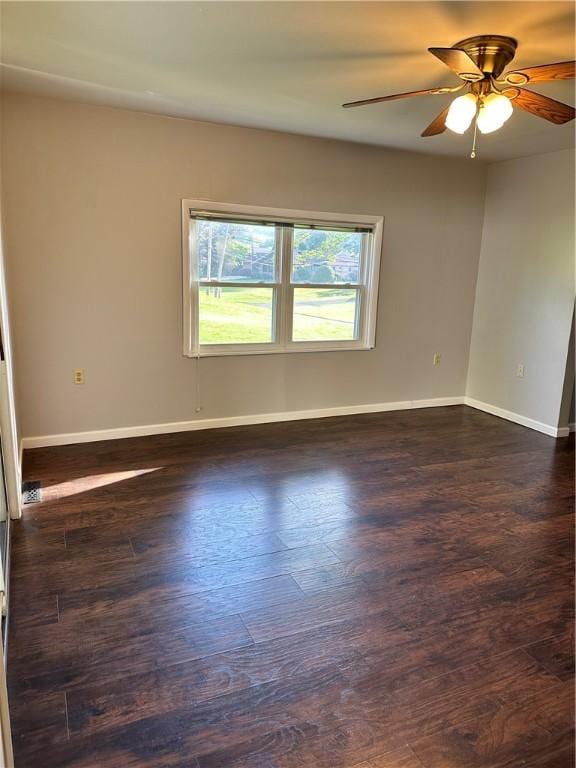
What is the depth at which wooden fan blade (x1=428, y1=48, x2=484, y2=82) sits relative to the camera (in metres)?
1.94

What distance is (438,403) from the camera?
17.5 feet

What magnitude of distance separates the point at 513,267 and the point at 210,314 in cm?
289

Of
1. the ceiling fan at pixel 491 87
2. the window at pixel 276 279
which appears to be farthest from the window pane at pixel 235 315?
the ceiling fan at pixel 491 87

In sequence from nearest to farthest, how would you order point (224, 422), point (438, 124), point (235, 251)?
1. point (438, 124)
2. point (235, 251)
3. point (224, 422)

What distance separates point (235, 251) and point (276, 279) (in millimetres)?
427

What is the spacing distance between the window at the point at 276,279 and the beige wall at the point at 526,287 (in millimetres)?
1271

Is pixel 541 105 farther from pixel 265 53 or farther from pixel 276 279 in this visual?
pixel 276 279

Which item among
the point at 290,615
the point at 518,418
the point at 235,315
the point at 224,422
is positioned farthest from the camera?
the point at 518,418

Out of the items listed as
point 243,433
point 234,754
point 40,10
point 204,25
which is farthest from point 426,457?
point 40,10

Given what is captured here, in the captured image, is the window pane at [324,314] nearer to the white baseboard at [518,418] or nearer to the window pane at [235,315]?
the window pane at [235,315]

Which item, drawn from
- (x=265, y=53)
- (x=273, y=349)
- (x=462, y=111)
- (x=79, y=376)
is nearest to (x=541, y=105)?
(x=462, y=111)

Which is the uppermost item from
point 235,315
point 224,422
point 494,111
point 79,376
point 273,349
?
point 494,111

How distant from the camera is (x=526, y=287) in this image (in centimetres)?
468

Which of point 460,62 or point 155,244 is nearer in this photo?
point 460,62
